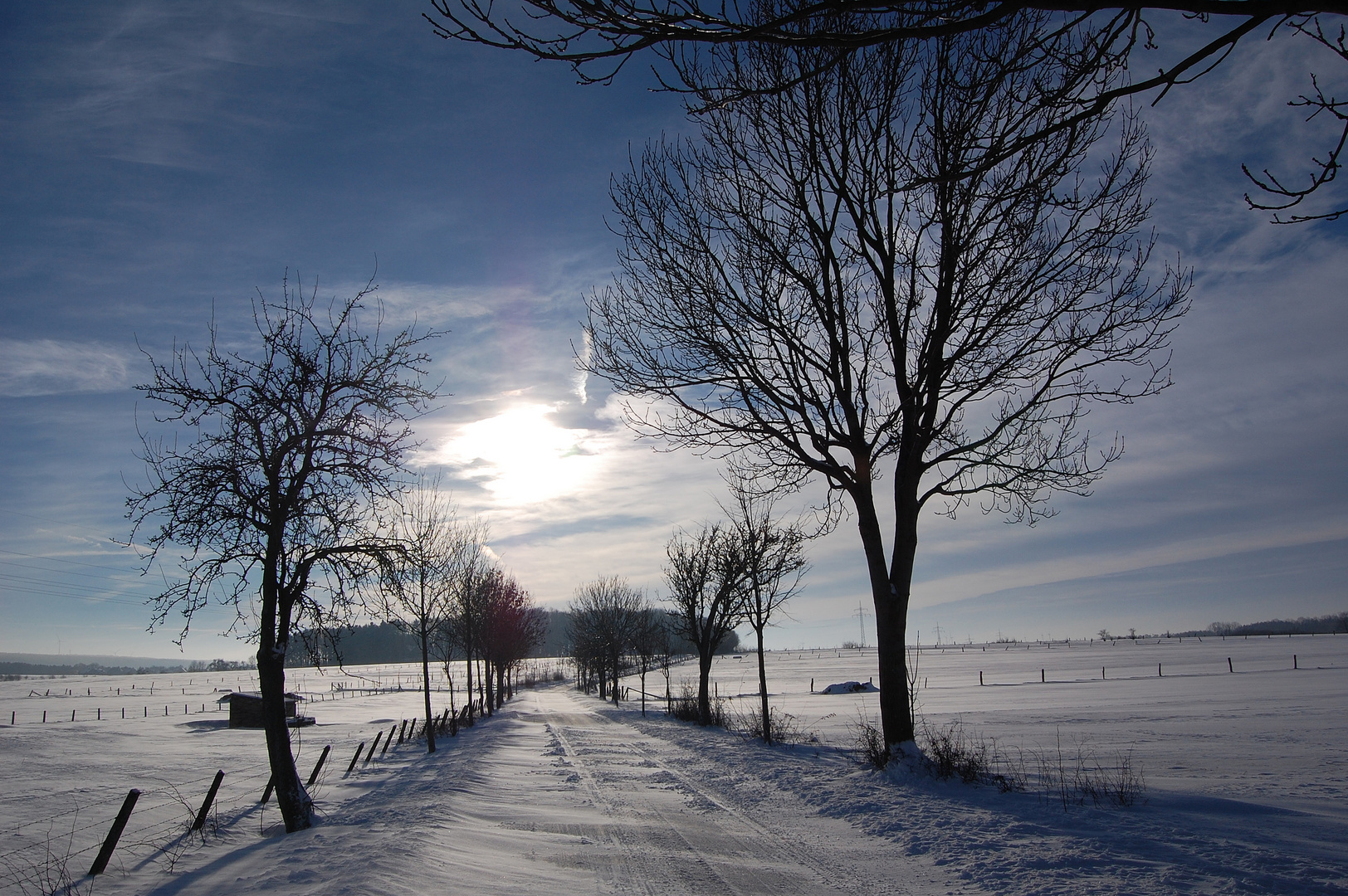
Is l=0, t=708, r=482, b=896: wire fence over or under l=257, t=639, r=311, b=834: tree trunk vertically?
under

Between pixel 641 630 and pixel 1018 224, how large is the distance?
44.4 m

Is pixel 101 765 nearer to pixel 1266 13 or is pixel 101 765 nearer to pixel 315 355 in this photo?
pixel 315 355

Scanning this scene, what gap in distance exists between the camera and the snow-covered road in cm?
666

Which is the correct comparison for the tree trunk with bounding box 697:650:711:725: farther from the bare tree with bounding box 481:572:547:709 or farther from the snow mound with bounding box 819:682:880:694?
the snow mound with bounding box 819:682:880:694

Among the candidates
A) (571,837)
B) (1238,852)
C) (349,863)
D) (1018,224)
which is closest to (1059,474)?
(1018,224)

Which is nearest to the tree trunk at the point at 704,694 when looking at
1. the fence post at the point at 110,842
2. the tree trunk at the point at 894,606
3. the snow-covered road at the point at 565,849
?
the snow-covered road at the point at 565,849

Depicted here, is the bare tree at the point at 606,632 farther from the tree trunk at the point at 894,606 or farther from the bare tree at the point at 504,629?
the tree trunk at the point at 894,606

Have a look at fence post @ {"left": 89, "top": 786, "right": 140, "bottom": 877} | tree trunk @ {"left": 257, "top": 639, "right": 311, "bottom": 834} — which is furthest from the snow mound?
fence post @ {"left": 89, "top": 786, "right": 140, "bottom": 877}

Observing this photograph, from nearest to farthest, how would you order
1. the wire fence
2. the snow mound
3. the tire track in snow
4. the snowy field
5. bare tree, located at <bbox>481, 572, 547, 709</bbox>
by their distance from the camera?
1. the snowy field
2. the tire track in snow
3. the wire fence
4. bare tree, located at <bbox>481, 572, 547, 709</bbox>
5. the snow mound

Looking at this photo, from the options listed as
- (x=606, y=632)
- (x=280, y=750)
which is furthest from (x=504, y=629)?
(x=280, y=750)

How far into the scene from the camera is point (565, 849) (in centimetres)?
826

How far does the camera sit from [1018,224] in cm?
1084

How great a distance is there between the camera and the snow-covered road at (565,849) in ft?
21.9

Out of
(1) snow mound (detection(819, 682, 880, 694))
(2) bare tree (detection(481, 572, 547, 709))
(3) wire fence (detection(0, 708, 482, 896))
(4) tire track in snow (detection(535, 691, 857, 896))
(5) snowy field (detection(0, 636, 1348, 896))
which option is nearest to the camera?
(5) snowy field (detection(0, 636, 1348, 896))
